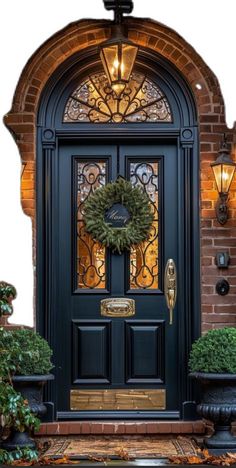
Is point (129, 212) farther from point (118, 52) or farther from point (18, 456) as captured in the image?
point (18, 456)

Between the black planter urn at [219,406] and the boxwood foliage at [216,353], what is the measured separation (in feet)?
0.19

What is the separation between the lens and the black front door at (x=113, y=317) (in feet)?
27.0

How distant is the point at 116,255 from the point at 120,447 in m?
1.72

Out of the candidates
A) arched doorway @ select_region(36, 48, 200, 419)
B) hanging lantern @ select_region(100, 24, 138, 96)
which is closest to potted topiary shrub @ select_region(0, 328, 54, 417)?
arched doorway @ select_region(36, 48, 200, 419)

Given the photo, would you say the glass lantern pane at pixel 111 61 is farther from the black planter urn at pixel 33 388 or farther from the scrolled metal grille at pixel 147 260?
the black planter urn at pixel 33 388

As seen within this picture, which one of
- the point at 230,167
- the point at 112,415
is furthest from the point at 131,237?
the point at 112,415

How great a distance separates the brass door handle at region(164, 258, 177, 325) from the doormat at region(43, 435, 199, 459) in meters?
1.08

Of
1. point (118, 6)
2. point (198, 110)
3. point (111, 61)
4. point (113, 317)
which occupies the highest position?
point (118, 6)

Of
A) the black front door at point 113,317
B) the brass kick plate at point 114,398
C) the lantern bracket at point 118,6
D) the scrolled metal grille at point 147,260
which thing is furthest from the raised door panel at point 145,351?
the lantern bracket at point 118,6

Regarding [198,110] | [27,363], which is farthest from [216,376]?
[198,110]

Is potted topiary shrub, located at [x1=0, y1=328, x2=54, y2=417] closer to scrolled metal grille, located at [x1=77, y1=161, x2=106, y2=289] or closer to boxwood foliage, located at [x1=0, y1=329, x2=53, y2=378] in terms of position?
boxwood foliage, located at [x1=0, y1=329, x2=53, y2=378]

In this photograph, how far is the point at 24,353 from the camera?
7.25 meters

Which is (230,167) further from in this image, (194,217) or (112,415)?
(112,415)

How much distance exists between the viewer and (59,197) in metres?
8.30
